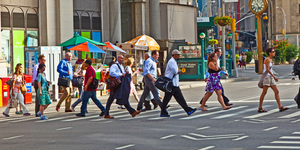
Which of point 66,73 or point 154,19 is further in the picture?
point 154,19

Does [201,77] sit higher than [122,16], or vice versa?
[122,16]

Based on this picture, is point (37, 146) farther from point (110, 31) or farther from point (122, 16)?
point (122, 16)

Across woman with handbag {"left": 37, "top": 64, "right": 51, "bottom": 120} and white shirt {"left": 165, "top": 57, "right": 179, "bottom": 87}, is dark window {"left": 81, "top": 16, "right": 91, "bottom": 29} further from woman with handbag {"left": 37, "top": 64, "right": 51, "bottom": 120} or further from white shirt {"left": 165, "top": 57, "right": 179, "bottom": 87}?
white shirt {"left": 165, "top": 57, "right": 179, "bottom": 87}

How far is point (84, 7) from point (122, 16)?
5.01m

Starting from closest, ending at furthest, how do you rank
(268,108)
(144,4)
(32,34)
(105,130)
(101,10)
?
(105,130)
(268,108)
(32,34)
(101,10)
(144,4)

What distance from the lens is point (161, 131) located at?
893 centimetres

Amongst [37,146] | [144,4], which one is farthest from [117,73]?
[144,4]

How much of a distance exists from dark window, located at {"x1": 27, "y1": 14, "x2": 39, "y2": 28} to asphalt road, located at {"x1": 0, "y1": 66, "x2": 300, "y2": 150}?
1388 centimetres

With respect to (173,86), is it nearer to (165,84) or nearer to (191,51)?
(165,84)

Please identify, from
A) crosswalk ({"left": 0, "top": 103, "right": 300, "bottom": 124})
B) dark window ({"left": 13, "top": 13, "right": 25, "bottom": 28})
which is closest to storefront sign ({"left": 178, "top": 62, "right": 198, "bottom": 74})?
dark window ({"left": 13, "top": 13, "right": 25, "bottom": 28})

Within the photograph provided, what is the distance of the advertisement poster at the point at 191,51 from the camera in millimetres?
27469

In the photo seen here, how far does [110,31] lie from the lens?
2975cm

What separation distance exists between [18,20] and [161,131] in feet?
60.2

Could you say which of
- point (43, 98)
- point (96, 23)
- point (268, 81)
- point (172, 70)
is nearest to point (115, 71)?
point (172, 70)
